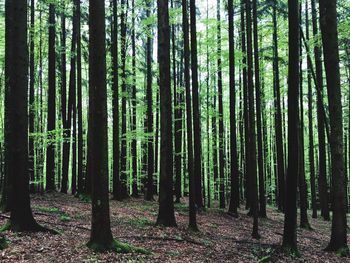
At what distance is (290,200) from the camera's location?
1045 centimetres

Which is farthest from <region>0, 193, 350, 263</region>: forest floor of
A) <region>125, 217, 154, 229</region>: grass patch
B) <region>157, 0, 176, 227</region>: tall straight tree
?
<region>157, 0, 176, 227</region>: tall straight tree

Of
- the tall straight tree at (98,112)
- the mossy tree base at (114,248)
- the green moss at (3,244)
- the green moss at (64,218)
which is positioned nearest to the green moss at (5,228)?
the green moss at (3,244)

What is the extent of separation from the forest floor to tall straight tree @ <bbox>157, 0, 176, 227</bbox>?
0.68m

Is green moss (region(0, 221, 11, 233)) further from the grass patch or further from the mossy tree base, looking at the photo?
the grass patch

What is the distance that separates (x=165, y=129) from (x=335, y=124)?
18.9 ft

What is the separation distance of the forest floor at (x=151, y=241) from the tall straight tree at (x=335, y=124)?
86 centimetres

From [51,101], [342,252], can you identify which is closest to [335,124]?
[342,252]

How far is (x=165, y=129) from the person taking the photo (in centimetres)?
1231

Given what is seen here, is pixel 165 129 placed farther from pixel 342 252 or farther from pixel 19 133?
pixel 342 252

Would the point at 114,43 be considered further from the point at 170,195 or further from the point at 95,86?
the point at 95,86

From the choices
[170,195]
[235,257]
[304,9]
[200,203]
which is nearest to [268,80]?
[304,9]

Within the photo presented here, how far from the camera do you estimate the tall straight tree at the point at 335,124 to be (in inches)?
437

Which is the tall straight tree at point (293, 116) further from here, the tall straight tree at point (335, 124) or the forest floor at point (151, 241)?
the tall straight tree at point (335, 124)

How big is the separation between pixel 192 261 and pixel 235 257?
1736 mm
